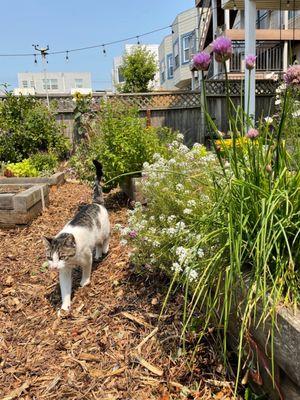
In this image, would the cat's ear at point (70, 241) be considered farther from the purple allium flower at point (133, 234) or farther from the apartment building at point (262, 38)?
the apartment building at point (262, 38)

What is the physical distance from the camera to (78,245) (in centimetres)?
283

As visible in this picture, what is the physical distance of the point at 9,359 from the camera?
2369 mm

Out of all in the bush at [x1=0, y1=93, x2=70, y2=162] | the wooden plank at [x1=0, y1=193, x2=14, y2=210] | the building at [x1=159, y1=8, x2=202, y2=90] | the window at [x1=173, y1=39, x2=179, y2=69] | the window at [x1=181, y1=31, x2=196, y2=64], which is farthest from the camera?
the window at [x1=173, y1=39, x2=179, y2=69]

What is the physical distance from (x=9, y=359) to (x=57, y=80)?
65120mm

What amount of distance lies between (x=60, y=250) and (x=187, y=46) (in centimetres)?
2830

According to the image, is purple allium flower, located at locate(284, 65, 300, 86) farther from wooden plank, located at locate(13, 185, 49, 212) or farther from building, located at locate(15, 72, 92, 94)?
building, located at locate(15, 72, 92, 94)

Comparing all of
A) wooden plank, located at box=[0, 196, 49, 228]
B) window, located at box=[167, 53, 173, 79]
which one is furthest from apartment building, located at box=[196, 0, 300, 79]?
window, located at box=[167, 53, 173, 79]

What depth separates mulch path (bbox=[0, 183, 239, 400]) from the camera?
78.7 inches

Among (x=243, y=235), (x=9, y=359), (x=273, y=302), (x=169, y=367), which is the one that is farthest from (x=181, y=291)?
(x=9, y=359)

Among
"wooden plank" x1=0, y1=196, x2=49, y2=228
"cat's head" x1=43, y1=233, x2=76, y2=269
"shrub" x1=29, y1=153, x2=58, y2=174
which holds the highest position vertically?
"shrub" x1=29, y1=153, x2=58, y2=174

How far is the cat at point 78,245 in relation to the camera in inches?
104

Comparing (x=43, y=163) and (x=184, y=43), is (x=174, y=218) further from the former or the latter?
(x=184, y=43)

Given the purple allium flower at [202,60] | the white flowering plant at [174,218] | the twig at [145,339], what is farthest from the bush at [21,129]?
the purple allium flower at [202,60]

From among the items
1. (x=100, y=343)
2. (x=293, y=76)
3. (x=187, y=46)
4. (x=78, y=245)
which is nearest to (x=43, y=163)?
(x=78, y=245)
